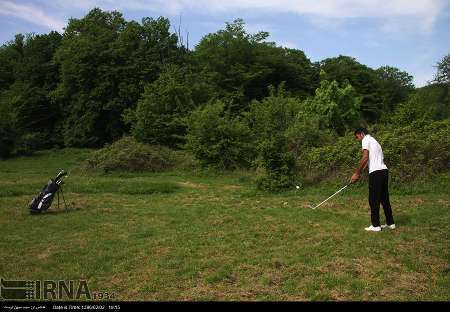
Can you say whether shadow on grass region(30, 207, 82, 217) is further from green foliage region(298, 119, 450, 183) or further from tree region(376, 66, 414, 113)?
tree region(376, 66, 414, 113)

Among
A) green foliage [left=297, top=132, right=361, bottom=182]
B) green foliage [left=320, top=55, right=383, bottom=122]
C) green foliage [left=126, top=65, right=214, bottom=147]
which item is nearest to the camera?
green foliage [left=297, top=132, right=361, bottom=182]

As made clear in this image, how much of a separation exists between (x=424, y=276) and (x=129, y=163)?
19.3 meters

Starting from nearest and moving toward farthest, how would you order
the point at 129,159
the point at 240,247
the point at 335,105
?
the point at 240,247 → the point at 129,159 → the point at 335,105

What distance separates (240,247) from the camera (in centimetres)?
836

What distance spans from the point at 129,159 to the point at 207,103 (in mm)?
7949

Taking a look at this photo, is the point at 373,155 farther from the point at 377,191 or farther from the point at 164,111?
the point at 164,111

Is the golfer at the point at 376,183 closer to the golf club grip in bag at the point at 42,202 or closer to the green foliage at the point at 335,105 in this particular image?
the golf club grip in bag at the point at 42,202

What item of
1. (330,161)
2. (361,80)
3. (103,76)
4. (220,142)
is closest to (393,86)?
(361,80)

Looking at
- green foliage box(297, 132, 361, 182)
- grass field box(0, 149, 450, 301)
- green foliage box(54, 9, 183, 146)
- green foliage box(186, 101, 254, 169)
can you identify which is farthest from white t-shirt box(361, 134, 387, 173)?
green foliage box(54, 9, 183, 146)

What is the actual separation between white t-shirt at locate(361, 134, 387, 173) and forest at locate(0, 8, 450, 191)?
595cm

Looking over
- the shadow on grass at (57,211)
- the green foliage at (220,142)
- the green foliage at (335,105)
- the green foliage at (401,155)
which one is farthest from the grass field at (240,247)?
the green foliage at (335,105)

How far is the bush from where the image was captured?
24.0m

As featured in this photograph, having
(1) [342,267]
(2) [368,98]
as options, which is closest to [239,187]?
(1) [342,267]

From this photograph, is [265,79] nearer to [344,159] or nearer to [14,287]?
[344,159]
